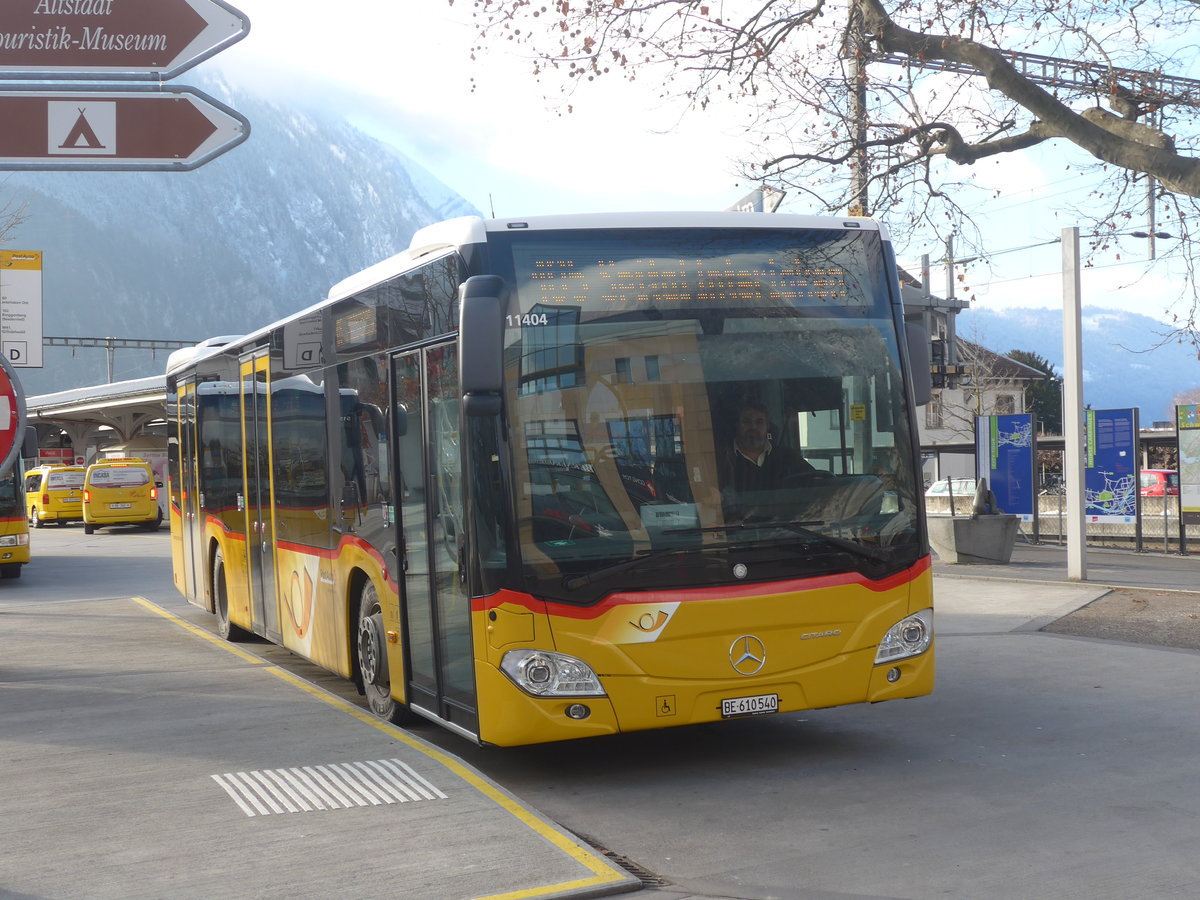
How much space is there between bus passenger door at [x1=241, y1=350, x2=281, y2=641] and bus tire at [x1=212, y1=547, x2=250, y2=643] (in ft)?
4.78

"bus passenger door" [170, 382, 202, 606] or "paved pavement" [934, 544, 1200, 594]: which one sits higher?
"bus passenger door" [170, 382, 202, 606]

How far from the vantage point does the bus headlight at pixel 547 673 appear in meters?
6.77

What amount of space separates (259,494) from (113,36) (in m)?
4.72

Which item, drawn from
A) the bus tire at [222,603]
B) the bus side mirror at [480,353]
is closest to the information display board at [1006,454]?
the bus tire at [222,603]

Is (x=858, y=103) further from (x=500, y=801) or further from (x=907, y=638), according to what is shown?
(x=500, y=801)

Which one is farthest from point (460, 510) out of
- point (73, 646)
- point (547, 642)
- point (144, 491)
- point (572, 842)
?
point (144, 491)

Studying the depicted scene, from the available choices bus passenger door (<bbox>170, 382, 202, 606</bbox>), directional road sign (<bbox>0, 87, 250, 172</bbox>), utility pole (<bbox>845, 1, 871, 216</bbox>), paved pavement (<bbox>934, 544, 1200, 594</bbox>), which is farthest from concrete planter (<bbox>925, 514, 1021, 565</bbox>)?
directional road sign (<bbox>0, 87, 250, 172</bbox>)

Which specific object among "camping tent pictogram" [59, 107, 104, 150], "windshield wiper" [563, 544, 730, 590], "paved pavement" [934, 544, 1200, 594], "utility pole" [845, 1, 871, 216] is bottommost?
"paved pavement" [934, 544, 1200, 594]

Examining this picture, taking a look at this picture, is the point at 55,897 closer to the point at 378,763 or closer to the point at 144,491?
the point at 378,763

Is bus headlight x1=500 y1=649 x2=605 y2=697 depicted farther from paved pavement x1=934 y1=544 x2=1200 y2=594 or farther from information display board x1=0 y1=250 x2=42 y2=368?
information display board x1=0 y1=250 x2=42 y2=368

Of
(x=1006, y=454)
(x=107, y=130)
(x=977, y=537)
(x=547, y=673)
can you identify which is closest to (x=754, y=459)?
(x=547, y=673)

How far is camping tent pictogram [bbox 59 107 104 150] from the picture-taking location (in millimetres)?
→ 7820

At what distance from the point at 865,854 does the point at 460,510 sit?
2.63 metres

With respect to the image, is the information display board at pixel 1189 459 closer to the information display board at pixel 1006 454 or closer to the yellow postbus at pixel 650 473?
the information display board at pixel 1006 454
